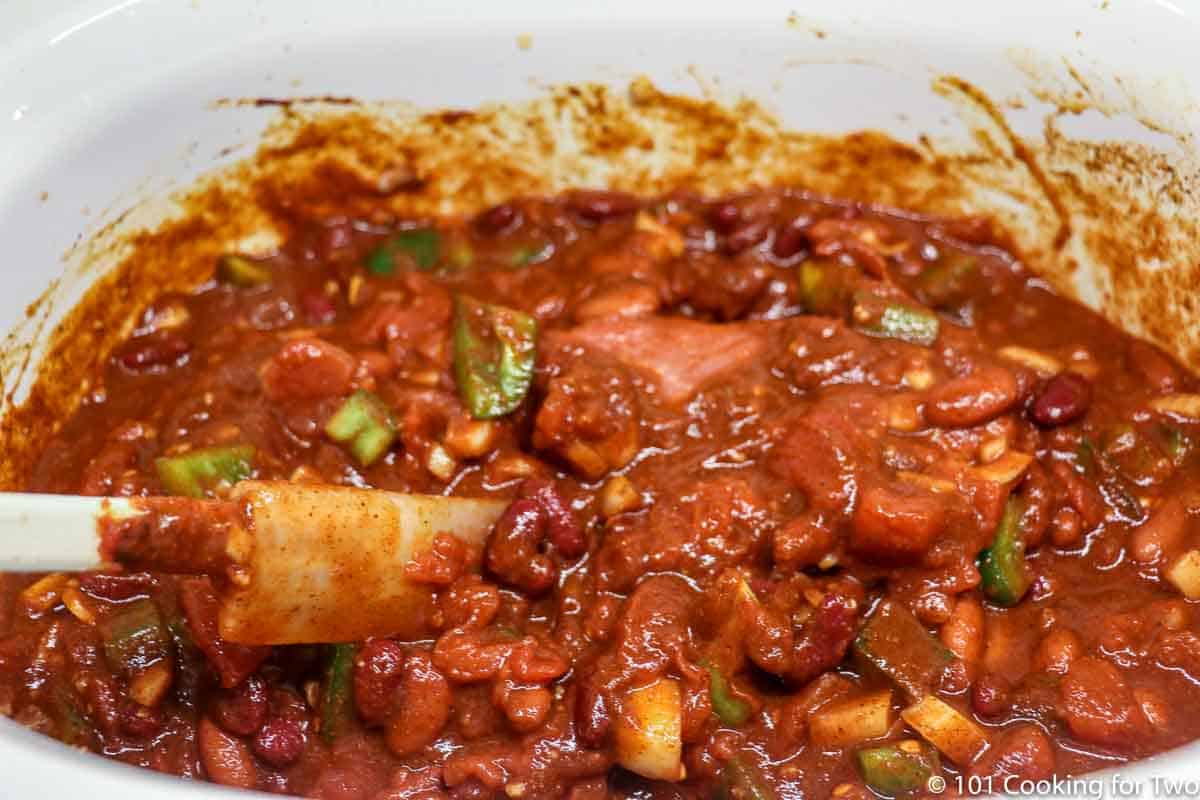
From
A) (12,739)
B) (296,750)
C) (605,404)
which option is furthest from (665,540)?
(12,739)

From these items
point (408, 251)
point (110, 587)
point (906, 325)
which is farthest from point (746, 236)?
point (110, 587)

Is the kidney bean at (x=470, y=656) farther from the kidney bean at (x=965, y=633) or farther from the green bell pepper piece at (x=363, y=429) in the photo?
the kidney bean at (x=965, y=633)

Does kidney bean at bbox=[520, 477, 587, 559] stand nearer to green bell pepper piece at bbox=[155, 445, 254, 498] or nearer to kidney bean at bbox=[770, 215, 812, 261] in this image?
green bell pepper piece at bbox=[155, 445, 254, 498]

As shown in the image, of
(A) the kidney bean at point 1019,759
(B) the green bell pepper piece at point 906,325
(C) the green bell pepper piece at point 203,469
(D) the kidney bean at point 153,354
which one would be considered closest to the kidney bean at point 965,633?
(A) the kidney bean at point 1019,759

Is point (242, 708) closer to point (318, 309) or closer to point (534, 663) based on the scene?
point (534, 663)

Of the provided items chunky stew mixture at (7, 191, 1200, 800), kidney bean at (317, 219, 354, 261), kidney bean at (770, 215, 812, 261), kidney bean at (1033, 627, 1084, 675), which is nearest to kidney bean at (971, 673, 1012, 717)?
chunky stew mixture at (7, 191, 1200, 800)

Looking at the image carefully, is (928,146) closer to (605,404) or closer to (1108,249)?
(1108,249)
